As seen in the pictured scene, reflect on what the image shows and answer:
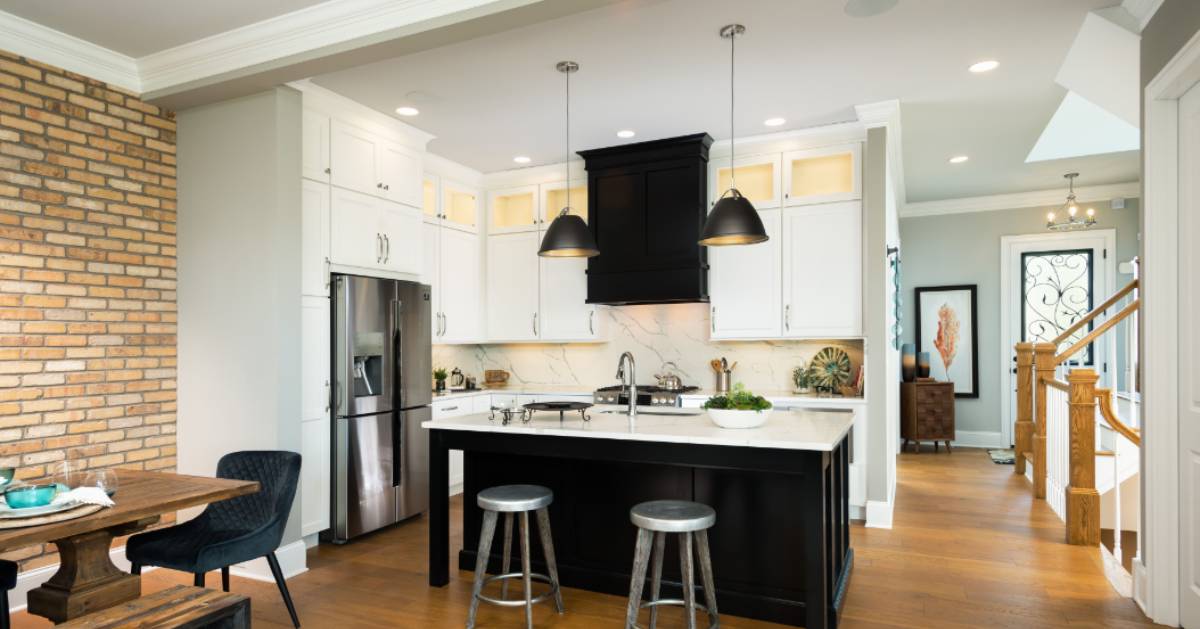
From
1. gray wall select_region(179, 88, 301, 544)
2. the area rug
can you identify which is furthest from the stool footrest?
the area rug

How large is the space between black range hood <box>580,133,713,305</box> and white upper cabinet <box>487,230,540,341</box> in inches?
27.1

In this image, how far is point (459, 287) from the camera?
6.05 meters

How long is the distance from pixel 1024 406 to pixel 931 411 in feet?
4.31

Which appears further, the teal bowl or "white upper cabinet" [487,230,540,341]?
"white upper cabinet" [487,230,540,341]

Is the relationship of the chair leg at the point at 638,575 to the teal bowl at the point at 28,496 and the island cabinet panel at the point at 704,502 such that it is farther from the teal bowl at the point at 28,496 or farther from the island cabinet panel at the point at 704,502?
the teal bowl at the point at 28,496

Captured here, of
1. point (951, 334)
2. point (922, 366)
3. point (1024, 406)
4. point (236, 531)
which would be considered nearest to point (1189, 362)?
point (1024, 406)

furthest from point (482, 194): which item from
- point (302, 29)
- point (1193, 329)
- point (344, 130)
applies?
point (1193, 329)

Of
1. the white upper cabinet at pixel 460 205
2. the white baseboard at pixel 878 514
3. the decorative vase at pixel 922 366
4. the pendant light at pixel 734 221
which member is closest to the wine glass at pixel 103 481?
the pendant light at pixel 734 221

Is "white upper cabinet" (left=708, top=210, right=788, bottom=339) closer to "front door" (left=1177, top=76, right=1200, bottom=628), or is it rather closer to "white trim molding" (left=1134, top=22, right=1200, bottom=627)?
"white trim molding" (left=1134, top=22, right=1200, bottom=627)

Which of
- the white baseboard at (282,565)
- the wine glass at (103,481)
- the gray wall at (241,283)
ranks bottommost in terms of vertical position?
the white baseboard at (282,565)

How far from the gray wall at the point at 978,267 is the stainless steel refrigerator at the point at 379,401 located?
240 inches

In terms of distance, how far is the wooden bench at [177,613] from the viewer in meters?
2.14

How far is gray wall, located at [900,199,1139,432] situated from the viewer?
802 cm

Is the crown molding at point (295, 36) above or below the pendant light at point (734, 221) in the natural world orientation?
above
